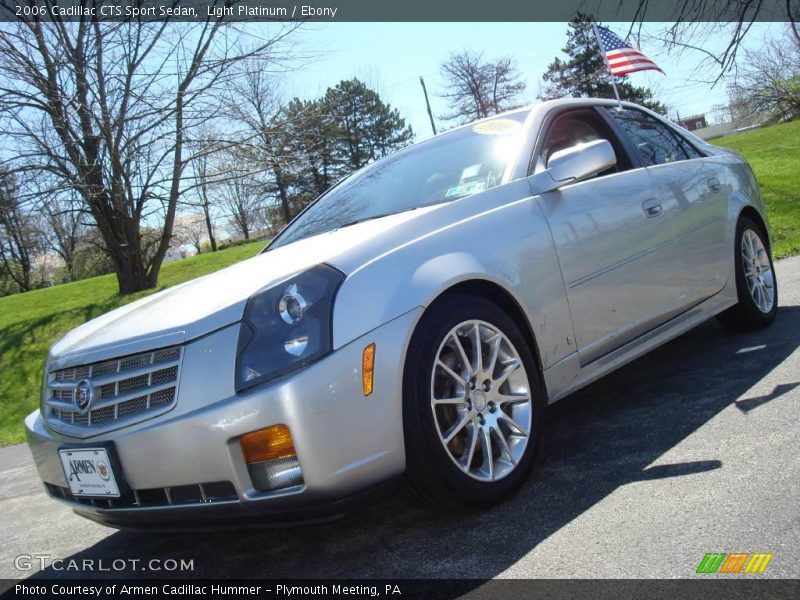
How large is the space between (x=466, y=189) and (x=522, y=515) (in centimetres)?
150

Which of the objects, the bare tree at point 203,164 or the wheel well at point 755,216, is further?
the bare tree at point 203,164

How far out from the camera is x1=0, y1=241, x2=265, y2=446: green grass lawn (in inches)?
391

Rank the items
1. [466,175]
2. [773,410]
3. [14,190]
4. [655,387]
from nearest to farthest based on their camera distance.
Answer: [773,410], [466,175], [655,387], [14,190]

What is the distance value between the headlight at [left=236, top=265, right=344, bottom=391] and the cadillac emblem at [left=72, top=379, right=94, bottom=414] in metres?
0.65

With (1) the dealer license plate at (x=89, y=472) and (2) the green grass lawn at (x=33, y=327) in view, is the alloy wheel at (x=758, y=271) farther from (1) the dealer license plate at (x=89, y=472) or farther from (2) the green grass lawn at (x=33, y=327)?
(2) the green grass lawn at (x=33, y=327)

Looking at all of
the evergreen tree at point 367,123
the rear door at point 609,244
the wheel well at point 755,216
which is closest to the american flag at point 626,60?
the wheel well at point 755,216

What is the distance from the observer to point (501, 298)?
122 inches

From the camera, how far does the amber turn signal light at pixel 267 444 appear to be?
238cm

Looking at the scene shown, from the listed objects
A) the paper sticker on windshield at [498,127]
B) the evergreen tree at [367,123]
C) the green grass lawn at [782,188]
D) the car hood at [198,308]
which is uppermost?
the evergreen tree at [367,123]

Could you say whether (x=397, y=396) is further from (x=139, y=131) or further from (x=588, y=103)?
(x=139, y=131)

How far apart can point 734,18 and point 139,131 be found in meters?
9.22

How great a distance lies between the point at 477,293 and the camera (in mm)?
3037

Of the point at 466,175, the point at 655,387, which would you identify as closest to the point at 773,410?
the point at 655,387

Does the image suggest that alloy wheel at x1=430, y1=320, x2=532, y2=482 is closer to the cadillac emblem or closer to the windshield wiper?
the windshield wiper
